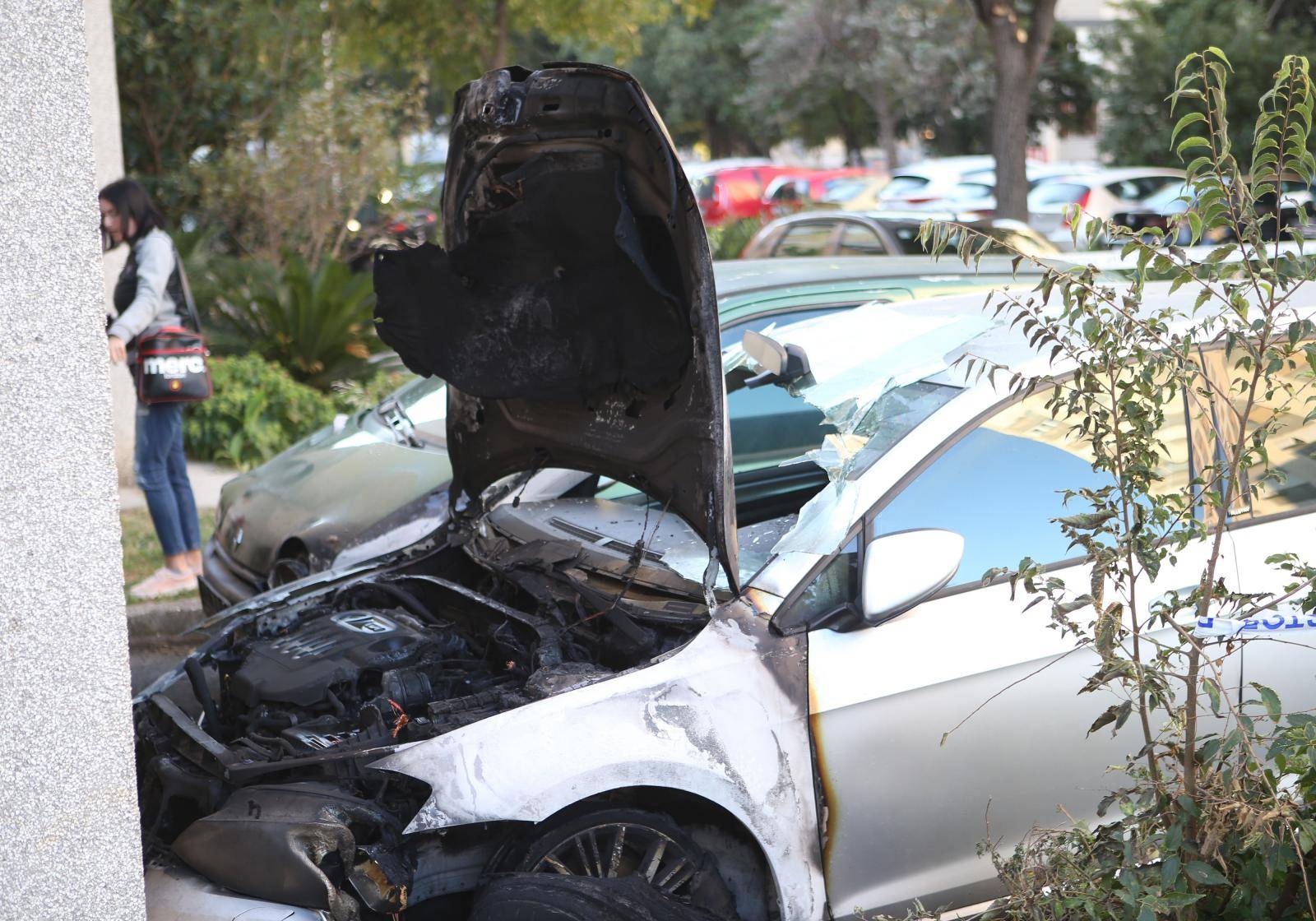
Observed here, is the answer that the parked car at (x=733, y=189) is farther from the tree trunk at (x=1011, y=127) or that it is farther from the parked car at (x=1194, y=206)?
the tree trunk at (x=1011, y=127)

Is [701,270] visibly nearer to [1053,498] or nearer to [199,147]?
[1053,498]

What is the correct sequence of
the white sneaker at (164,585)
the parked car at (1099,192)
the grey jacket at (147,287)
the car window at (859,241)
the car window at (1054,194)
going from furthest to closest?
the car window at (1054,194)
the parked car at (1099,192)
the car window at (859,241)
the white sneaker at (164,585)
the grey jacket at (147,287)

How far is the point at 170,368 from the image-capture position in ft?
20.6

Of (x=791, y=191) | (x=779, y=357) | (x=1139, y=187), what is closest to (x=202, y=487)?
(x=779, y=357)

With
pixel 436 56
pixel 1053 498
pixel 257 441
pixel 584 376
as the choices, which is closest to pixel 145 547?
pixel 257 441

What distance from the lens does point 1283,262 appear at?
2.34m

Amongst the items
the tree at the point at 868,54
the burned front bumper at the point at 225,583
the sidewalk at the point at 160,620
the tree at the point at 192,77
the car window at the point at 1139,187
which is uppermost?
the tree at the point at 868,54

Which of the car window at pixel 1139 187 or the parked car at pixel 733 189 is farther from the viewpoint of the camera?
the parked car at pixel 733 189

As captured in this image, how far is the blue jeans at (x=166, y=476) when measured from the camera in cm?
645

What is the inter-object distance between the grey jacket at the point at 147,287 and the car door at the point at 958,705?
14.4 ft

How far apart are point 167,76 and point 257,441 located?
4.64 meters

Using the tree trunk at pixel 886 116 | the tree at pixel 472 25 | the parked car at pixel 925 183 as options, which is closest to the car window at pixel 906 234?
the tree at pixel 472 25

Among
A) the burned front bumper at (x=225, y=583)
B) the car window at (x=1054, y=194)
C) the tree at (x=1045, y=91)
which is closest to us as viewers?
the burned front bumper at (x=225, y=583)

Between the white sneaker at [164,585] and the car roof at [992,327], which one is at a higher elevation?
the car roof at [992,327]
